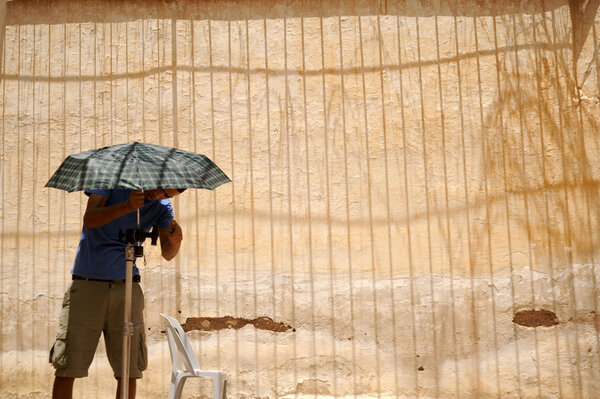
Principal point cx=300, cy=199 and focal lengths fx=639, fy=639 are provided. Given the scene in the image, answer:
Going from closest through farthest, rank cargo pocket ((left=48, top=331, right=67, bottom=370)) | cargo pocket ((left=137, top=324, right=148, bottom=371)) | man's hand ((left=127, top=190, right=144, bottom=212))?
man's hand ((left=127, top=190, right=144, bottom=212))
cargo pocket ((left=48, top=331, right=67, bottom=370))
cargo pocket ((left=137, top=324, right=148, bottom=371))

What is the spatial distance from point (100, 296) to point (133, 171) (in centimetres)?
89

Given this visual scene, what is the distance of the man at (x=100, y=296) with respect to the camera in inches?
138

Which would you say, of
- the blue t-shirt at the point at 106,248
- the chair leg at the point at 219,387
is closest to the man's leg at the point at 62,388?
the blue t-shirt at the point at 106,248

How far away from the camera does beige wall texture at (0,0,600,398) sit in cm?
537

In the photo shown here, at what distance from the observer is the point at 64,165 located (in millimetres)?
3303

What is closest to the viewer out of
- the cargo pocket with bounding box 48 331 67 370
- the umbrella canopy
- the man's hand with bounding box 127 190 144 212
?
the umbrella canopy

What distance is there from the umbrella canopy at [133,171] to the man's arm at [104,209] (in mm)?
129

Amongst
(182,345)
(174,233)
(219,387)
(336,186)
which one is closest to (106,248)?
(174,233)

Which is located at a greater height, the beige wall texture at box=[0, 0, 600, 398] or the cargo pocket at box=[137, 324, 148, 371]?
the beige wall texture at box=[0, 0, 600, 398]

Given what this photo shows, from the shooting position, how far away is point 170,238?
361 centimetres

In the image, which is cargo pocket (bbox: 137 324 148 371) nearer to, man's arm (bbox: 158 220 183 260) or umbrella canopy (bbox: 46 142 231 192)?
man's arm (bbox: 158 220 183 260)

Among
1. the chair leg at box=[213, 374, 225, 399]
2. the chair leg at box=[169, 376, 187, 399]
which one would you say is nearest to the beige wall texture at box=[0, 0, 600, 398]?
the chair leg at box=[169, 376, 187, 399]

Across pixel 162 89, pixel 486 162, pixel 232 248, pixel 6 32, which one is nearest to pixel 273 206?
pixel 232 248

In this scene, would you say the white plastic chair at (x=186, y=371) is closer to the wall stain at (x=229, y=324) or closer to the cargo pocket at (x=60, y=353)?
the cargo pocket at (x=60, y=353)
